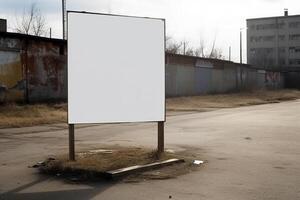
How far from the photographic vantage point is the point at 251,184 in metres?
8.61

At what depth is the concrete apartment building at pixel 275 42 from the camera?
12719cm

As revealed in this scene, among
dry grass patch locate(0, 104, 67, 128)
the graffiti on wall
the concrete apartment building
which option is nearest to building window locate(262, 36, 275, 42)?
the concrete apartment building

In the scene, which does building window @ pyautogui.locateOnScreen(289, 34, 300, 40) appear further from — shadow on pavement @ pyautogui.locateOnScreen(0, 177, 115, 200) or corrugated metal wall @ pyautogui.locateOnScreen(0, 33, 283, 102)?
shadow on pavement @ pyautogui.locateOnScreen(0, 177, 115, 200)

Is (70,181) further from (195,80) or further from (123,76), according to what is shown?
(195,80)

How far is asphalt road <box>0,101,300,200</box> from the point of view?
790 centimetres

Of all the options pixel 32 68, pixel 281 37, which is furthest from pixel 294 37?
pixel 32 68

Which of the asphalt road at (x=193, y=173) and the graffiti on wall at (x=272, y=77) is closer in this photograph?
the asphalt road at (x=193, y=173)

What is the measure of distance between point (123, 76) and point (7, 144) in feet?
17.2

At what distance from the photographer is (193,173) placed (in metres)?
9.57

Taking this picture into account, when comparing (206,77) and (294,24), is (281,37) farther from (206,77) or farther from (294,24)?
(206,77)

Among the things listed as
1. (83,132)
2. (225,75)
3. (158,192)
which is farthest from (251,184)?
(225,75)

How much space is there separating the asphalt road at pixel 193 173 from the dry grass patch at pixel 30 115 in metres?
1.76

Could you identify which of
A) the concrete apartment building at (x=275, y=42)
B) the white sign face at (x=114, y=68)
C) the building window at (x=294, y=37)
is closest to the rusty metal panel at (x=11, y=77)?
the white sign face at (x=114, y=68)

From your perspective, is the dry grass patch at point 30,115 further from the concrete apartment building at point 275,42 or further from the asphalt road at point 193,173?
the concrete apartment building at point 275,42
